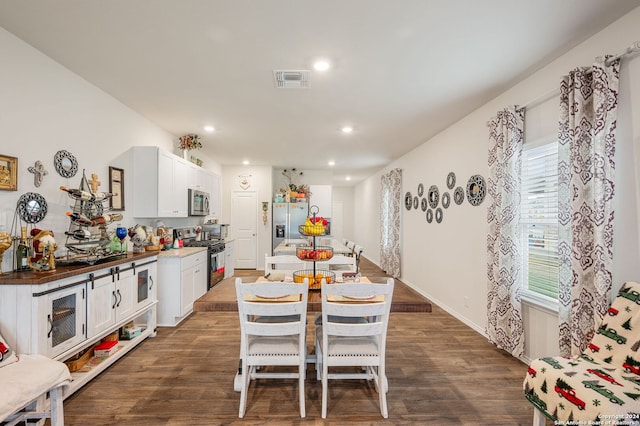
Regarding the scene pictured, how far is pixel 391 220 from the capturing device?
6.91 meters

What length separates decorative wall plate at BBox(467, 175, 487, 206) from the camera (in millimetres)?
3506

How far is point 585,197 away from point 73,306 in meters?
3.91

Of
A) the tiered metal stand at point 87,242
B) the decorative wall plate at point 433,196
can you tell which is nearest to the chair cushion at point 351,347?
the tiered metal stand at point 87,242

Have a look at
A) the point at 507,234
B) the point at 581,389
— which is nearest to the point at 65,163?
the point at 581,389

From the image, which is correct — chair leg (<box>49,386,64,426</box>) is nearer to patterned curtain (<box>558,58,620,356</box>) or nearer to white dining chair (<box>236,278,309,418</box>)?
white dining chair (<box>236,278,309,418</box>)

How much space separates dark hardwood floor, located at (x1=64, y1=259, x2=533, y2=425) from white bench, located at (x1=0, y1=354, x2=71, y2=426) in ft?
0.93

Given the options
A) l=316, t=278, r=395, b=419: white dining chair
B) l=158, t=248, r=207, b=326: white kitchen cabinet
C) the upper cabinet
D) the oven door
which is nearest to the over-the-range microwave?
the upper cabinet

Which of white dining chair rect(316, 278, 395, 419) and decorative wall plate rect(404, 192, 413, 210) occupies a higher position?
decorative wall plate rect(404, 192, 413, 210)

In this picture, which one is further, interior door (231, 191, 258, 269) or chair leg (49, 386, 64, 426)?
interior door (231, 191, 258, 269)

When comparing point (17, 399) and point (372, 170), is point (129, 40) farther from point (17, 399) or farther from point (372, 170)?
point (372, 170)

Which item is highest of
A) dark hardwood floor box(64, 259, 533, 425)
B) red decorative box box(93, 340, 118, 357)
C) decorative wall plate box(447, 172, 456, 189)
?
decorative wall plate box(447, 172, 456, 189)

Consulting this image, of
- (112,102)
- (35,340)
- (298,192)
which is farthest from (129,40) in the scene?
(298,192)

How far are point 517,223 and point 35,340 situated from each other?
4039 millimetres

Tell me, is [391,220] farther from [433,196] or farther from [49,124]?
[49,124]
